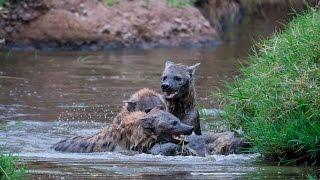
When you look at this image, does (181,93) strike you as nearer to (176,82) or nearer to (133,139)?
(176,82)

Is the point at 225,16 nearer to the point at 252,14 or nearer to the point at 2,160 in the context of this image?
the point at 252,14

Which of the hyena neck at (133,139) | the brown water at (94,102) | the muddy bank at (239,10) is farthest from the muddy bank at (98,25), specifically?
the hyena neck at (133,139)

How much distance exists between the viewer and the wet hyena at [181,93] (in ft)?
31.9

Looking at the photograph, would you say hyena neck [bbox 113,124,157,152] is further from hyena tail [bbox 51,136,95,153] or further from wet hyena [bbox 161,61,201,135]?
wet hyena [bbox 161,61,201,135]

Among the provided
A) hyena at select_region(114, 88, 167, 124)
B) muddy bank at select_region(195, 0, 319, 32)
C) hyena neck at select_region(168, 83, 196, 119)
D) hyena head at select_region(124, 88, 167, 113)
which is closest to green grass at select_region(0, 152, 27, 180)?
hyena at select_region(114, 88, 167, 124)

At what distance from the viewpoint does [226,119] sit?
10.2 metres

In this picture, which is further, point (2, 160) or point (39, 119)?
point (39, 119)

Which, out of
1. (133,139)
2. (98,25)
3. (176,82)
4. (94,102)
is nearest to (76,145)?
(133,139)

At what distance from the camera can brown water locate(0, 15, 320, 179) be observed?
7832mm

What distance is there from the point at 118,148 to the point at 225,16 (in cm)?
1427

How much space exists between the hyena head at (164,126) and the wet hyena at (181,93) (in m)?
0.50

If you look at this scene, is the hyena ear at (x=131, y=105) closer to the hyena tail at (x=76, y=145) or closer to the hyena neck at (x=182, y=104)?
the hyena neck at (x=182, y=104)

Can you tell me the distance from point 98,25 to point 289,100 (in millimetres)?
11303

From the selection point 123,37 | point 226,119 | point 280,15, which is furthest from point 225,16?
point 226,119
